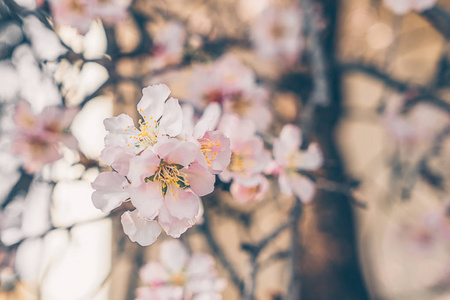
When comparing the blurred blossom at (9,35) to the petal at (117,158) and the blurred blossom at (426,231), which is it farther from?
the blurred blossom at (426,231)

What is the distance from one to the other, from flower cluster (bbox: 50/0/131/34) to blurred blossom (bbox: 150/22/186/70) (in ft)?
0.61

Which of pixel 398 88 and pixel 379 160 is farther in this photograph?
pixel 379 160

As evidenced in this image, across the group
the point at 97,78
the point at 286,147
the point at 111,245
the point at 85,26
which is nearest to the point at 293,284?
the point at 286,147

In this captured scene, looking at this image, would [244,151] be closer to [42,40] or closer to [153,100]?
[153,100]

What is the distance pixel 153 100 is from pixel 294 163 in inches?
17.9

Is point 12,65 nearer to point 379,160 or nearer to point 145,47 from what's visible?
point 145,47

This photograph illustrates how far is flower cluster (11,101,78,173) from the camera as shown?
2.91 ft

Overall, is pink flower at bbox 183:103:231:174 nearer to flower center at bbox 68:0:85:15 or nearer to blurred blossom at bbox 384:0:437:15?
flower center at bbox 68:0:85:15

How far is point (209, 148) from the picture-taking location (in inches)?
21.4

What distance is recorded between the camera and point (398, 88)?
1378 millimetres

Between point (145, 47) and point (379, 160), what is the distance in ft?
5.33

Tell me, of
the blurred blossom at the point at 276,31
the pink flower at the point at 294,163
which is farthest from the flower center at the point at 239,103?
the blurred blossom at the point at 276,31

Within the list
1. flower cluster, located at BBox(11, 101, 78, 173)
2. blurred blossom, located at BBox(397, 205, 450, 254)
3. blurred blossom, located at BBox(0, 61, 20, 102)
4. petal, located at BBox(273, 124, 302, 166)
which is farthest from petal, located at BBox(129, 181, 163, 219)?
blurred blossom, located at BBox(397, 205, 450, 254)

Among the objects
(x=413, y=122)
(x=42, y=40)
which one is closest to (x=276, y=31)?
(x=413, y=122)
